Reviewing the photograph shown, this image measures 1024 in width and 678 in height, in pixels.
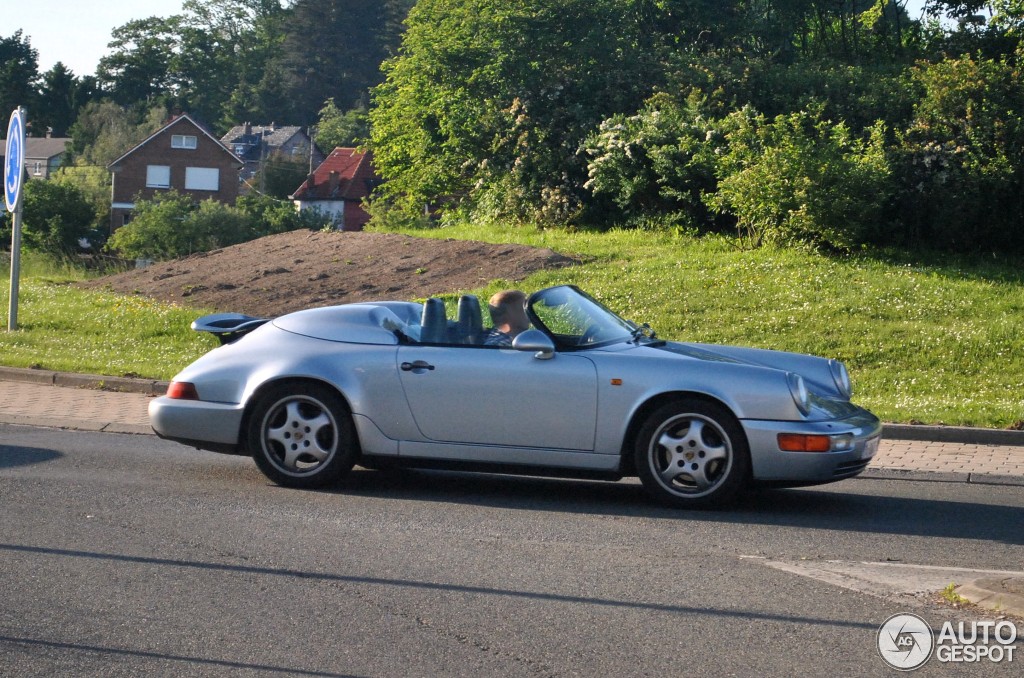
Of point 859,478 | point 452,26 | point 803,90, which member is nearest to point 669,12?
point 452,26

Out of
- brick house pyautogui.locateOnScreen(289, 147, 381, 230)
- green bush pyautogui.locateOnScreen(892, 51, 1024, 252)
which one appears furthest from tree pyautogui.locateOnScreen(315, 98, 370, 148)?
green bush pyautogui.locateOnScreen(892, 51, 1024, 252)

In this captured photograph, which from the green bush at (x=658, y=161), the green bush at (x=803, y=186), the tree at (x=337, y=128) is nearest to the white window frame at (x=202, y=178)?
the tree at (x=337, y=128)

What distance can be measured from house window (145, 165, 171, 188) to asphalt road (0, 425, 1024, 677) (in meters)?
79.7

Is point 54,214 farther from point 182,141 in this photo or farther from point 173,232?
point 182,141

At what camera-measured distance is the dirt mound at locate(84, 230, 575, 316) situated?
20.3 meters

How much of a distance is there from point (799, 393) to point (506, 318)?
188 cm

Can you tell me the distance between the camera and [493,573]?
580 cm

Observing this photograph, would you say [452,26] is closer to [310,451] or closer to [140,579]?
[310,451]

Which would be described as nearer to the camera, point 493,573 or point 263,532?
point 493,573

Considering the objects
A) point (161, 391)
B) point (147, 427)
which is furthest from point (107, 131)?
point (147, 427)

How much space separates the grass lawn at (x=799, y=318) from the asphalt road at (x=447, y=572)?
4.78 metres

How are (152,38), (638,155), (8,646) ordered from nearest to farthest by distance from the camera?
(8,646) → (638,155) → (152,38)

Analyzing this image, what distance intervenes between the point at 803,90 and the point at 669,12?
1341 cm

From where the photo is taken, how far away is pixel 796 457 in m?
7.15
